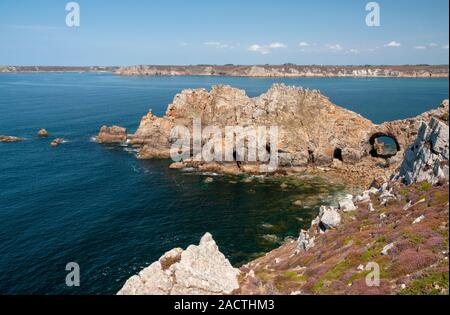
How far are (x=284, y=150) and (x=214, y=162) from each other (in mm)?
17740

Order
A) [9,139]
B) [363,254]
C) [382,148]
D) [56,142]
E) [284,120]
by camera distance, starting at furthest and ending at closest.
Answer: [9,139] → [56,142] → [382,148] → [284,120] → [363,254]

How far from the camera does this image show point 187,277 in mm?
27219

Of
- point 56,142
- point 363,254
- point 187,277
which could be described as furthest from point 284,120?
point 56,142

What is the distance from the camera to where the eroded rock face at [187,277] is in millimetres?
26359

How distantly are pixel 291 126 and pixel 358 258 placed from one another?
64.5m

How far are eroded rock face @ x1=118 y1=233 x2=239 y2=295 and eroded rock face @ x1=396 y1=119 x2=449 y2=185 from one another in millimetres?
25381

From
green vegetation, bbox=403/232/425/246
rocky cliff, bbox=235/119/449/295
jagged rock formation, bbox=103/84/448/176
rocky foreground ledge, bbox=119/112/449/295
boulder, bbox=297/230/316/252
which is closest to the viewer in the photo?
rocky cliff, bbox=235/119/449/295

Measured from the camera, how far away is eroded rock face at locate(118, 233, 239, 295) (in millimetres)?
26359

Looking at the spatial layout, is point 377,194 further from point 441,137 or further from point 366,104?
point 366,104

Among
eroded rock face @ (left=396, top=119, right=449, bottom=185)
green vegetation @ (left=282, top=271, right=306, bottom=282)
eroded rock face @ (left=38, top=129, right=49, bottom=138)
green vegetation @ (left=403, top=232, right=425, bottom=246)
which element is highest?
eroded rock face @ (left=396, top=119, right=449, bottom=185)

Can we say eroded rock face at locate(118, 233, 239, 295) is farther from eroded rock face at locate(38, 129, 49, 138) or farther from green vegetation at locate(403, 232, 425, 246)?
eroded rock face at locate(38, 129, 49, 138)

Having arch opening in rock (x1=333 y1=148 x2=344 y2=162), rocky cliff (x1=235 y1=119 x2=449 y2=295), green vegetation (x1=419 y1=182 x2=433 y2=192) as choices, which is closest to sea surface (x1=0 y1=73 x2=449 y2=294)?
arch opening in rock (x1=333 y1=148 x2=344 y2=162)

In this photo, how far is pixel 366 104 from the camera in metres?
186

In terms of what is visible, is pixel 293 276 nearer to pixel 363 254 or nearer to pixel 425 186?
pixel 363 254
